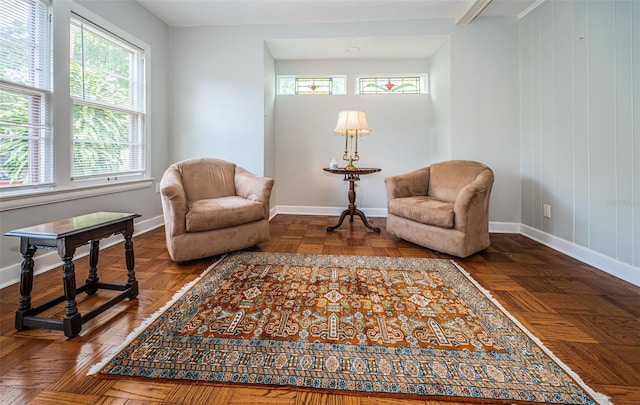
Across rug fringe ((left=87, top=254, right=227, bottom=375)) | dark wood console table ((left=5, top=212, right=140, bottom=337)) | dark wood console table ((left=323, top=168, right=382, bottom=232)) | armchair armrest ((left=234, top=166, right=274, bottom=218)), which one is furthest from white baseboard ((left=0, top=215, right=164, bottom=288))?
dark wood console table ((left=323, top=168, right=382, bottom=232))

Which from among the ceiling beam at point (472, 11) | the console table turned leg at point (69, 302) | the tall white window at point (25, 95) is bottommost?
the console table turned leg at point (69, 302)

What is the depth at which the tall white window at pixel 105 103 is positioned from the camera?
2.58 meters

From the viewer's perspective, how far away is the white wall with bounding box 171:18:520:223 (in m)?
3.51

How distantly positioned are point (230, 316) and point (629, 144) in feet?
9.49

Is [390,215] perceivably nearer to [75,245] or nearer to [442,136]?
[442,136]

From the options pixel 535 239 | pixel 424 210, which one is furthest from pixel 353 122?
pixel 535 239

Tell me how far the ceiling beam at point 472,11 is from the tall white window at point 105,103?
11.7 feet

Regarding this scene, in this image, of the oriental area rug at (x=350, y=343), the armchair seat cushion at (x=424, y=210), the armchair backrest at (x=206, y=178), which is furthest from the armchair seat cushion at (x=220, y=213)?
the armchair seat cushion at (x=424, y=210)

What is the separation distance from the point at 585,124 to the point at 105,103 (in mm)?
4284

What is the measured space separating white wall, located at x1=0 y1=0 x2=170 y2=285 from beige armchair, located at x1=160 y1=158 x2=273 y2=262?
78 centimetres

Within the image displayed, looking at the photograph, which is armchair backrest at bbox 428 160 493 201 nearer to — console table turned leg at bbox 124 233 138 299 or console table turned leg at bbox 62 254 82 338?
console table turned leg at bbox 124 233 138 299

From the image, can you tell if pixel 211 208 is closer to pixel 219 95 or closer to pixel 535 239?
pixel 219 95

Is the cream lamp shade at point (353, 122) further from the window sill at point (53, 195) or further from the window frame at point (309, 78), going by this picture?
the window sill at point (53, 195)

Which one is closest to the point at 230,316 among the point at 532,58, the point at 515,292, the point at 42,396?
the point at 42,396
